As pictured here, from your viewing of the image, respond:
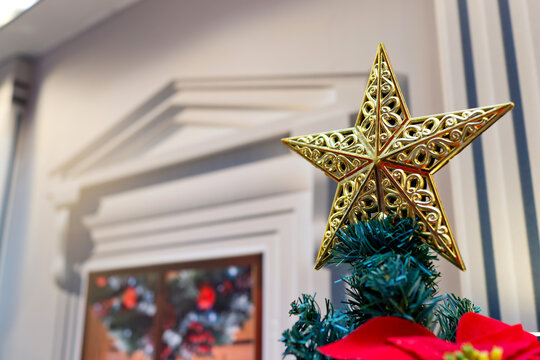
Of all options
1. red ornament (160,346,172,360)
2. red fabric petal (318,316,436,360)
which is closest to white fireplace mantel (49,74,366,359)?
red ornament (160,346,172,360)

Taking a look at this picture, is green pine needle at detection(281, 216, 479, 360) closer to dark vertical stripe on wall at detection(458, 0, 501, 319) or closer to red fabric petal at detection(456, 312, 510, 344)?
red fabric petal at detection(456, 312, 510, 344)

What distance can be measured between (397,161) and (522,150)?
32cm

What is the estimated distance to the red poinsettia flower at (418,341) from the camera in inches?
12.8

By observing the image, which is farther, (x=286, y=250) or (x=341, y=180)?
(x=286, y=250)

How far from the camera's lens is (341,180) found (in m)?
0.50

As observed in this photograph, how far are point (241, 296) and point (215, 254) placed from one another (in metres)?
0.12

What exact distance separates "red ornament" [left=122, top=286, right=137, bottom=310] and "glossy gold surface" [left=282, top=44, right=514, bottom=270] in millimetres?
966

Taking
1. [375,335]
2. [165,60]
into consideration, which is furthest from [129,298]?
[375,335]

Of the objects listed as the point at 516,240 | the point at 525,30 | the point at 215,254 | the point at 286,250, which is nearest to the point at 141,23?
the point at 215,254

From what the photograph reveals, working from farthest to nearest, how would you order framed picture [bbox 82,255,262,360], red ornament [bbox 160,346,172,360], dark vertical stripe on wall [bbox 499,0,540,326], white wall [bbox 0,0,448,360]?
red ornament [bbox 160,346,172,360], framed picture [bbox 82,255,262,360], white wall [bbox 0,0,448,360], dark vertical stripe on wall [bbox 499,0,540,326]

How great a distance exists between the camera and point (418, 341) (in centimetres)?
33

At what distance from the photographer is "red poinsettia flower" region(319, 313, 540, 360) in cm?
32

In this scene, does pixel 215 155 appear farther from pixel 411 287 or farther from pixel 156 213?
pixel 411 287

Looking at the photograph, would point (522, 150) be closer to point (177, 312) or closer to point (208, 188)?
point (208, 188)
